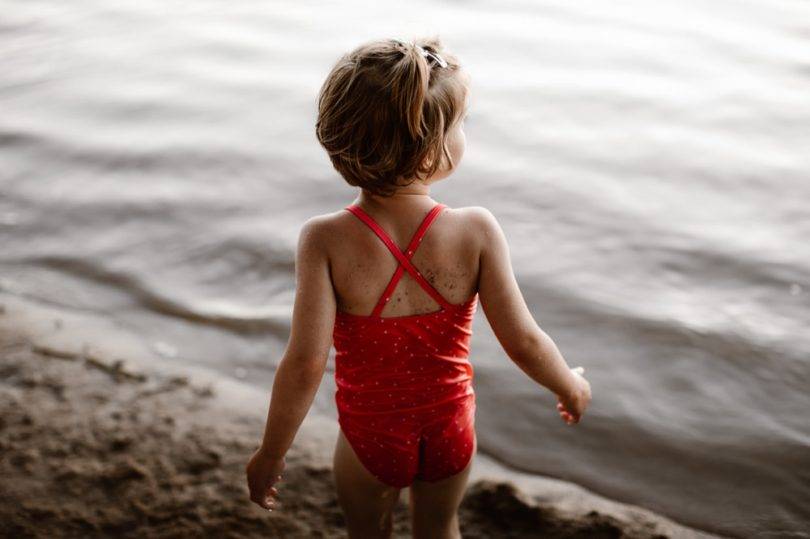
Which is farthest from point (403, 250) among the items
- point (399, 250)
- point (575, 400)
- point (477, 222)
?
point (575, 400)

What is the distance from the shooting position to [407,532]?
2258 mm

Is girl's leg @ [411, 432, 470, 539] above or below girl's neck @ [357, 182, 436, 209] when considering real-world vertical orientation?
below

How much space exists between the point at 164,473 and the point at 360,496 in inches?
29.7

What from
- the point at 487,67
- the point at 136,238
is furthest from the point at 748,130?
the point at 136,238

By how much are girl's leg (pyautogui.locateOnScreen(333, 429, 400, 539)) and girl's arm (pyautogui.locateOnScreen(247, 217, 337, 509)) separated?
17cm

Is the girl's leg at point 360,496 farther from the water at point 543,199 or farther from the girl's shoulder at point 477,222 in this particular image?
the water at point 543,199

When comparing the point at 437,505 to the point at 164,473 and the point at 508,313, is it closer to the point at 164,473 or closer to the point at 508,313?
the point at 508,313

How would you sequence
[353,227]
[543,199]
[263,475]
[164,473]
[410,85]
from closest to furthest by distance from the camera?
1. [410,85]
2. [353,227]
3. [263,475]
4. [164,473]
5. [543,199]

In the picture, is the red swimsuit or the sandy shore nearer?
the red swimsuit

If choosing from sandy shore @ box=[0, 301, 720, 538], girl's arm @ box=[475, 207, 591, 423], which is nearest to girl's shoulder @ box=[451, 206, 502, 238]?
girl's arm @ box=[475, 207, 591, 423]

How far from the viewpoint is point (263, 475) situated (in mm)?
1823

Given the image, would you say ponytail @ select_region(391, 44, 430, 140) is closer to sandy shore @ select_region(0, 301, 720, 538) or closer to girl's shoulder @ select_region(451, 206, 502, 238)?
girl's shoulder @ select_region(451, 206, 502, 238)

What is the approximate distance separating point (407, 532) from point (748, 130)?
10.3 ft

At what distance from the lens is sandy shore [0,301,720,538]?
2270 mm
